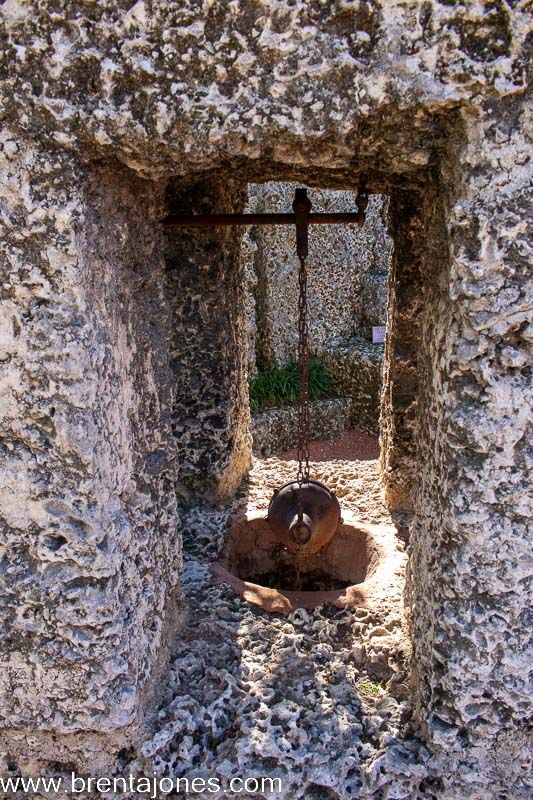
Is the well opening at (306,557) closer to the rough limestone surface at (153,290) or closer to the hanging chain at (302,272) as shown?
the hanging chain at (302,272)

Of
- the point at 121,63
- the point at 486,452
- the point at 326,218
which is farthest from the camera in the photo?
the point at 326,218

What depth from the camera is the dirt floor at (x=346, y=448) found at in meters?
6.84

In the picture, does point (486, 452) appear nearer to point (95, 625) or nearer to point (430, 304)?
point (430, 304)

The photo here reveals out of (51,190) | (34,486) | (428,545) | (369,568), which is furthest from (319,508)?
(51,190)

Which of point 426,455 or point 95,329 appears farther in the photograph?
point 426,455

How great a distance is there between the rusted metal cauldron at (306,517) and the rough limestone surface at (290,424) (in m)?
3.93

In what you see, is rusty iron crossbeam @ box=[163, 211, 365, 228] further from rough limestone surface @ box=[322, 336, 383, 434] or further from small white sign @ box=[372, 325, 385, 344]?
small white sign @ box=[372, 325, 385, 344]

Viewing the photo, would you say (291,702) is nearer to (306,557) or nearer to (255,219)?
(306,557)

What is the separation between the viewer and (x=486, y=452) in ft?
4.72

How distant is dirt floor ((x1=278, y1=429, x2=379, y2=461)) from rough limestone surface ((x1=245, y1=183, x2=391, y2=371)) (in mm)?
1027

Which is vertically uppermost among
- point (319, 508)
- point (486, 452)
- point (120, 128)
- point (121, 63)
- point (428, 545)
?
point (121, 63)

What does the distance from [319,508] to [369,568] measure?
300 mm

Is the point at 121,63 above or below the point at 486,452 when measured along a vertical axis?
above

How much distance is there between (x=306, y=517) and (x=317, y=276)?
18.2 feet
